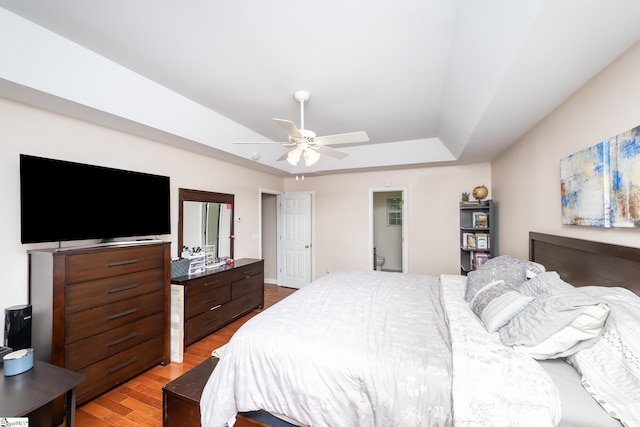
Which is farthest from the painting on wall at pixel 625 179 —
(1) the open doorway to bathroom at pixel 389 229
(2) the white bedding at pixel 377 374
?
(1) the open doorway to bathroom at pixel 389 229

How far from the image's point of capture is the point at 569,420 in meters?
0.97

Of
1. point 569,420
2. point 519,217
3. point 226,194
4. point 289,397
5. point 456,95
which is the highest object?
point 456,95

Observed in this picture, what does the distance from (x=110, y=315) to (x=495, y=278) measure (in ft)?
10.0

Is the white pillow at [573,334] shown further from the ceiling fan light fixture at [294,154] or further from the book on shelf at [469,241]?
the book on shelf at [469,241]

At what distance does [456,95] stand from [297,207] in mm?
3598

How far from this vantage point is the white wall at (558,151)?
137cm

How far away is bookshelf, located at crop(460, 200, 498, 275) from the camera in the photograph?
370cm

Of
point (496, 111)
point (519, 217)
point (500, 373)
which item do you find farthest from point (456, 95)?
point (500, 373)

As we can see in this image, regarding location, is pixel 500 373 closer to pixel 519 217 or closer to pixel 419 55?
pixel 419 55

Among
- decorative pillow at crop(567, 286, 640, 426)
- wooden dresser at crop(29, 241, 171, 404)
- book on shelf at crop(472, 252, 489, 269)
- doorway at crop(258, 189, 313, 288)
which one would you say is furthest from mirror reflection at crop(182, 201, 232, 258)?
book on shelf at crop(472, 252, 489, 269)

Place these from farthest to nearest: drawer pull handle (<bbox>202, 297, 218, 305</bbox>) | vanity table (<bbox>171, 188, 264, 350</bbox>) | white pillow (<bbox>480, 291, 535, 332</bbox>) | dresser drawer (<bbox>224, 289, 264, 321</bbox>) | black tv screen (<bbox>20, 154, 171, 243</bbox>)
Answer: dresser drawer (<bbox>224, 289, 264, 321</bbox>) → drawer pull handle (<bbox>202, 297, 218, 305</bbox>) → vanity table (<bbox>171, 188, 264, 350</bbox>) → black tv screen (<bbox>20, 154, 171, 243</bbox>) → white pillow (<bbox>480, 291, 535, 332</bbox>)

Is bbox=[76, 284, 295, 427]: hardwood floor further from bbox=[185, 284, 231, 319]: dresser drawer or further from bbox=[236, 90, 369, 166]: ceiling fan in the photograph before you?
bbox=[236, 90, 369, 166]: ceiling fan

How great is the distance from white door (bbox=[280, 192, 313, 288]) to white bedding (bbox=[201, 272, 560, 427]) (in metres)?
3.40

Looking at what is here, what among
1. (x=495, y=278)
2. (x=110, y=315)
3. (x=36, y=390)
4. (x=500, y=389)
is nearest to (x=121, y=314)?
(x=110, y=315)
